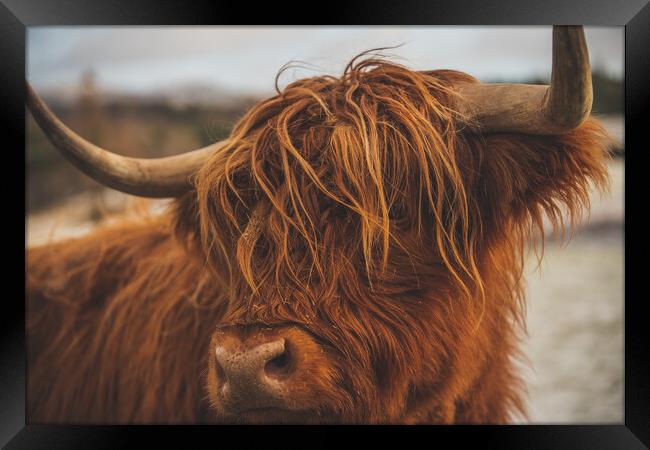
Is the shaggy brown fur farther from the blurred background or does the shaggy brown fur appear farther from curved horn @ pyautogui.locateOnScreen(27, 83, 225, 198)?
the blurred background

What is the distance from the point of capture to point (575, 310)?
2.70m

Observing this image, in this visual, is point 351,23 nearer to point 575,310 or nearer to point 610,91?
point 610,91

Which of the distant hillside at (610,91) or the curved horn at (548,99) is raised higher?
the distant hillside at (610,91)

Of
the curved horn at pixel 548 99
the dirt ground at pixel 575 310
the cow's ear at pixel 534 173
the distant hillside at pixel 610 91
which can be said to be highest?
the distant hillside at pixel 610 91

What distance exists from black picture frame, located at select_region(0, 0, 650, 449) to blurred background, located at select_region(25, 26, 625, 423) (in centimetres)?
6

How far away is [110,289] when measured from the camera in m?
1.94

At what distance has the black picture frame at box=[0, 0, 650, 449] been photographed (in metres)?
1.79

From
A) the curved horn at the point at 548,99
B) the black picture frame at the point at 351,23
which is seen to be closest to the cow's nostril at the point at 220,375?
the black picture frame at the point at 351,23

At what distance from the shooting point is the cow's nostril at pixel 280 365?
130cm

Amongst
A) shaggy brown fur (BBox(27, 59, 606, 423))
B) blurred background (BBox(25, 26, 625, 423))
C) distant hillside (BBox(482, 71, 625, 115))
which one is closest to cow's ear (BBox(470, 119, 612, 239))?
shaggy brown fur (BBox(27, 59, 606, 423))

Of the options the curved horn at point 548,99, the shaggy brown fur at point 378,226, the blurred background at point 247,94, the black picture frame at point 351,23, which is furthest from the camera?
the blurred background at point 247,94

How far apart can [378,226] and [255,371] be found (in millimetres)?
451

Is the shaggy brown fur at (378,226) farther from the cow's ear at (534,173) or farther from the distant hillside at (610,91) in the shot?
the distant hillside at (610,91)

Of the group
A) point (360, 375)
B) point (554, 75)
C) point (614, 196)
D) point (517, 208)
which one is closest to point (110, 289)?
point (360, 375)
